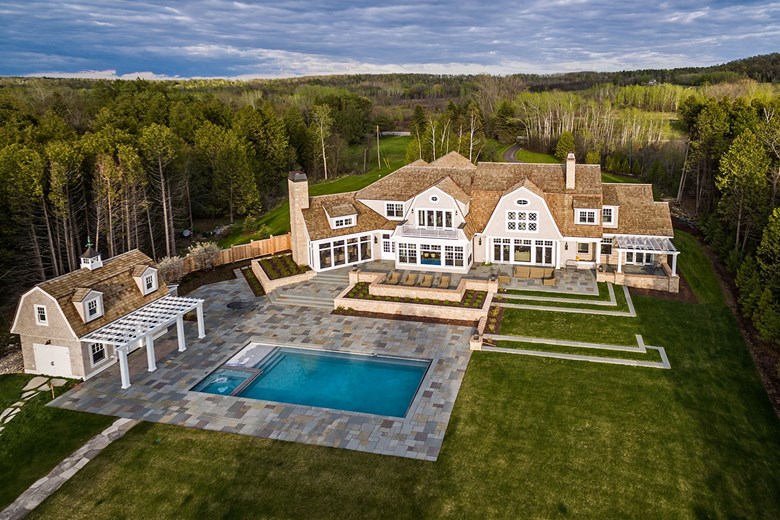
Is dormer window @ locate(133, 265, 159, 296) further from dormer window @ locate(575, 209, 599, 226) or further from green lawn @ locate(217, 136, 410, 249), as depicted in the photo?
dormer window @ locate(575, 209, 599, 226)

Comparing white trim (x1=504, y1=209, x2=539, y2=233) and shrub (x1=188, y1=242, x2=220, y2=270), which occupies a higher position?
white trim (x1=504, y1=209, x2=539, y2=233)

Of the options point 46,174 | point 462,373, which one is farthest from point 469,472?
point 46,174

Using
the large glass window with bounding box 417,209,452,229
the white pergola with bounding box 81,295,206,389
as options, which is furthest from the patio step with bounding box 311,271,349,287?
the white pergola with bounding box 81,295,206,389

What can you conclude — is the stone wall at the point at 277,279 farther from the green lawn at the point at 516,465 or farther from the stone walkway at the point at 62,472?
the green lawn at the point at 516,465

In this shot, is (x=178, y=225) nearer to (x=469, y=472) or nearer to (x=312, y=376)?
(x=312, y=376)

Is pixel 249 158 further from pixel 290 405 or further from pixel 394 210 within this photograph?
pixel 290 405

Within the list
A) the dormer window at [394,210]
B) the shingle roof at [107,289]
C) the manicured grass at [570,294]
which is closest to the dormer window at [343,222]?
the dormer window at [394,210]
